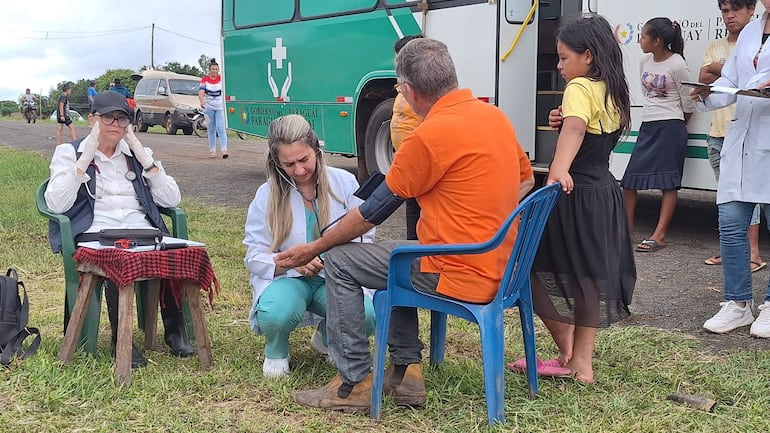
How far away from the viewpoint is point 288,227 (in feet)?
11.6

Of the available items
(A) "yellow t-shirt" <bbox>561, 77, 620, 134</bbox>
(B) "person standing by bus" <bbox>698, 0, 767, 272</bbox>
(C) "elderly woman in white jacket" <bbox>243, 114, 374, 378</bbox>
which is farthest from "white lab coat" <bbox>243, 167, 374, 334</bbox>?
(B) "person standing by bus" <bbox>698, 0, 767, 272</bbox>

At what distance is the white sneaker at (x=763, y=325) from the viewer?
3928 mm

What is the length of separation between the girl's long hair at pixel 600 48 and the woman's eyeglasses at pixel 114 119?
2.01m

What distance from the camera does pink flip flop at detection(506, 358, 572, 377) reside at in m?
3.43

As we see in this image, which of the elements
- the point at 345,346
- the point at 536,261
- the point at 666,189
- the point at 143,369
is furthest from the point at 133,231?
the point at 666,189

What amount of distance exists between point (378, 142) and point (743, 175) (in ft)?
16.2

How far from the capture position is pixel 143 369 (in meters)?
3.59

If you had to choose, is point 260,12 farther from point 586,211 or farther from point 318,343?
point 586,211

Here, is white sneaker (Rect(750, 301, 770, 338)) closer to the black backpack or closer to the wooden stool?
the wooden stool

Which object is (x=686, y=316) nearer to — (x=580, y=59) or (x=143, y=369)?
(x=580, y=59)

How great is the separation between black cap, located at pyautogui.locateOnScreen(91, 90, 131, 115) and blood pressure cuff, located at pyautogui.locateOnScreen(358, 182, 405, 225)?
1464 millimetres

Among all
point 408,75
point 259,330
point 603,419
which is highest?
point 408,75

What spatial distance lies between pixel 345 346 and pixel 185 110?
66.1 ft

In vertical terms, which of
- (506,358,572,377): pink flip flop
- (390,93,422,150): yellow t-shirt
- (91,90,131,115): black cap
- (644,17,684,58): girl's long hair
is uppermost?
(644,17,684,58): girl's long hair
